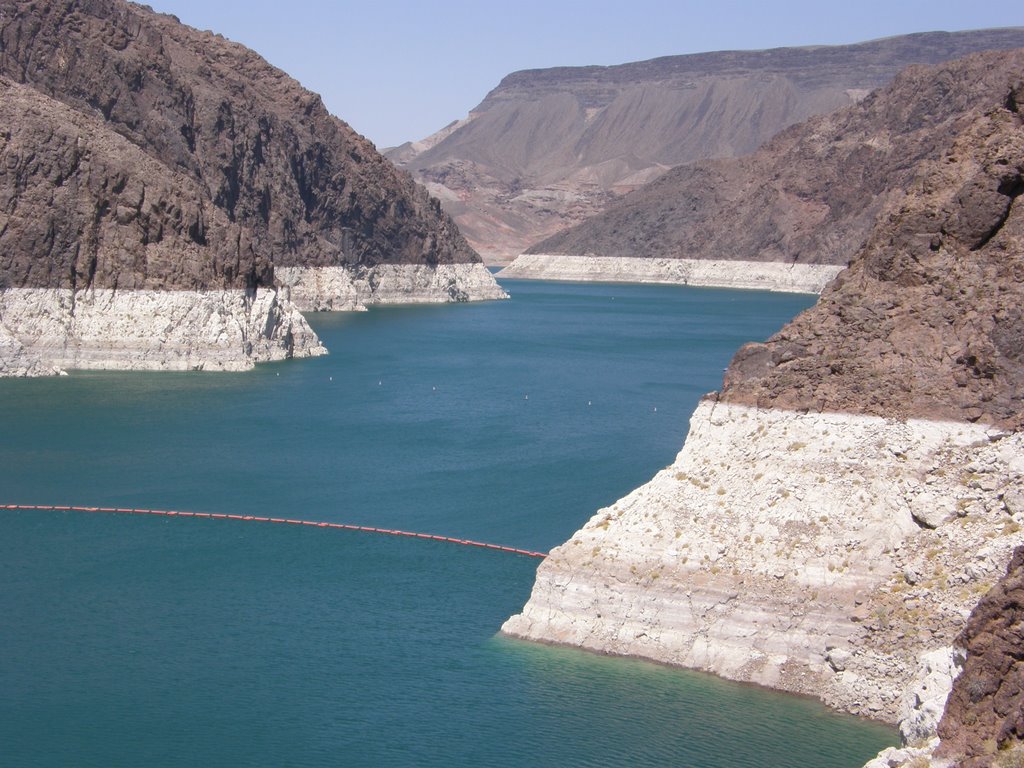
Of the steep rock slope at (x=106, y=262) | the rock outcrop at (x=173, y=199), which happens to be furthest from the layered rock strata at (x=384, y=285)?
the steep rock slope at (x=106, y=262)

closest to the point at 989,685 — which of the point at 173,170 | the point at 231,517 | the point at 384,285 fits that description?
the point at 231,517

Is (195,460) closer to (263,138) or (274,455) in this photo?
(274,455)

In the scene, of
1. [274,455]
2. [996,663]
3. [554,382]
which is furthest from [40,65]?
[996,663]

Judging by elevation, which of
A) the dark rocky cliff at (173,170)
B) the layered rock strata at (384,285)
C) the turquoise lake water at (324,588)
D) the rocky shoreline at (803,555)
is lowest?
the turquoise lake water at (324,588)

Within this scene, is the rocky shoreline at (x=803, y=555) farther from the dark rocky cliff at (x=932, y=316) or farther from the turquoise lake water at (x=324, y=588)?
the turquoise lake water at (x=324, y=588)

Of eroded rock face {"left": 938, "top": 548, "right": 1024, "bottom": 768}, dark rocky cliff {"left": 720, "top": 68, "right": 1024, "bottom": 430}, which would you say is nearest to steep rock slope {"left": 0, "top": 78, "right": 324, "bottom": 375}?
dark rocky cliff {"left": 720, "top": 68, "right": 1024, "bottom": 430}

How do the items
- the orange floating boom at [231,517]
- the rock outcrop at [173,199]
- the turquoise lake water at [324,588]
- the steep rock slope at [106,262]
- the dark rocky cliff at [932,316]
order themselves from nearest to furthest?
1. the turquoise lake water at [324,588]
2. the dark rocky cliff at [932,316]
3. the orange floating boom at [231,517]
4. the steep rock slope at [106,262]
5. the rock outcrop at [173,199]
